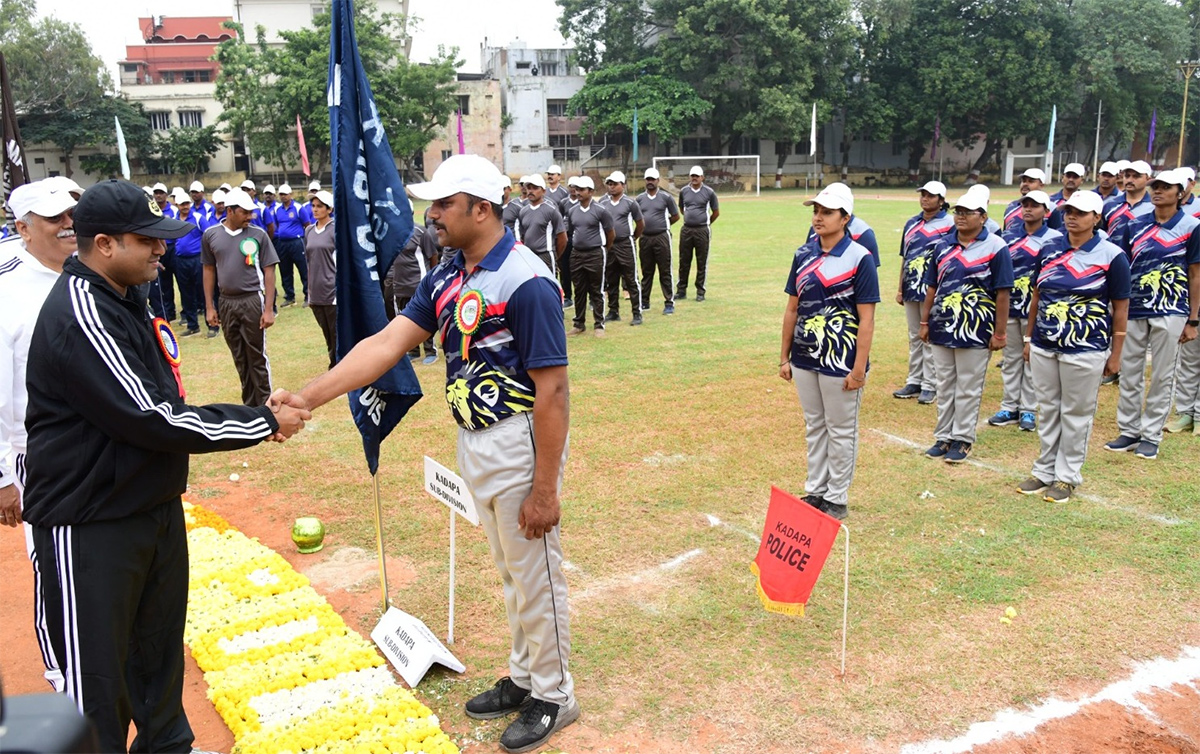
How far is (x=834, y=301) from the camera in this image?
6.19m

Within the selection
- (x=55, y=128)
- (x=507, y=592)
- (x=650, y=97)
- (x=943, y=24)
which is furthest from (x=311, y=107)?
(x=507, y=592)

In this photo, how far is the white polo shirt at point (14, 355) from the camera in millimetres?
4012

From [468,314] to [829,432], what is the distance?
360 cm

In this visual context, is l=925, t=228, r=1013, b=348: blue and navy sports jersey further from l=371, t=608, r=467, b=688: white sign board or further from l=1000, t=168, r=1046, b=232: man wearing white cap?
l=371, t=608, r=467, b=688: white sign board

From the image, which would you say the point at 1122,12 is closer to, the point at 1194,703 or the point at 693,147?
the point at 693,147

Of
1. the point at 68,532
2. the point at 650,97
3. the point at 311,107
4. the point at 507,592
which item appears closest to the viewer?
the point at 68,532

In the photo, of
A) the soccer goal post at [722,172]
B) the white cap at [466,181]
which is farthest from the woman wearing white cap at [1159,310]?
the soccer goal post at [722,172]

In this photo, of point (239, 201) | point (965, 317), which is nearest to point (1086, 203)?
point (965, 317)

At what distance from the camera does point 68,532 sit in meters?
3.09

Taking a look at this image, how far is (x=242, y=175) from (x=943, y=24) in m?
43.9

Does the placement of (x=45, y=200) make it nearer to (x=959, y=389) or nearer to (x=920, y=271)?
(x=959, y=389)

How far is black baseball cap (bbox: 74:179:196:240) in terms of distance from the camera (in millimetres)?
3152

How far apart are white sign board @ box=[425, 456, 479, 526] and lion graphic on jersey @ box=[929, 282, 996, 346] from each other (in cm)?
493

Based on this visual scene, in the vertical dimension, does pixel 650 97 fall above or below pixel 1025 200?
above
